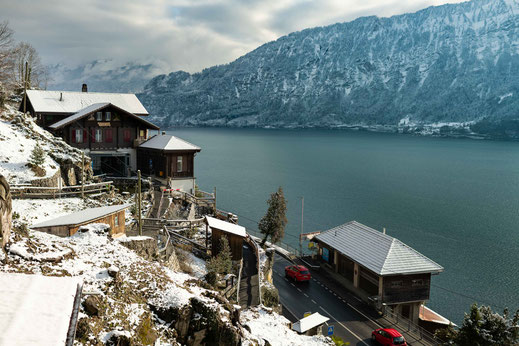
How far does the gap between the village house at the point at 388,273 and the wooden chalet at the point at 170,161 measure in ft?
68.1

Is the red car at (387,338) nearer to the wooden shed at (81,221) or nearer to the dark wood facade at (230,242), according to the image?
the dark wood facade at (230,242)

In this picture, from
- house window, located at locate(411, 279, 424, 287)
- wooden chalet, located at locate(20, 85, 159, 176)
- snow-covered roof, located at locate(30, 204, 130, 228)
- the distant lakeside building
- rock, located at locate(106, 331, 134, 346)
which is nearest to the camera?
rock, located at locate(106, 331, 134, 346)

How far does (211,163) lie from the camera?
137750 millimetres

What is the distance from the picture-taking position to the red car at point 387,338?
24703 millimetres

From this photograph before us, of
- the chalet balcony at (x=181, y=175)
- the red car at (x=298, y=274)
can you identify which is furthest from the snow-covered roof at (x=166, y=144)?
the red car at (x=298, y=274)

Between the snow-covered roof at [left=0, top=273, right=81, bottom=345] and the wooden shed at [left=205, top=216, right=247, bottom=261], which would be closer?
the snow-covered roof at [left=0, top=273, right=81, bottom=345]

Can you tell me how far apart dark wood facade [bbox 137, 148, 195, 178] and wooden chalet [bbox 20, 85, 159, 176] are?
255cm

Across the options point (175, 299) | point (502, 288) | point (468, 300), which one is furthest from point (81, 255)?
point (502, 288)

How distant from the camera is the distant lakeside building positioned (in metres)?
46.8

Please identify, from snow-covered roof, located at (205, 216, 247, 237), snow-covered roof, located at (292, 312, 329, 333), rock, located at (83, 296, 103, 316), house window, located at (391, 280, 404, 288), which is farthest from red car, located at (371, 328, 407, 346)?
rock, located at (83, 296, 103, 316)

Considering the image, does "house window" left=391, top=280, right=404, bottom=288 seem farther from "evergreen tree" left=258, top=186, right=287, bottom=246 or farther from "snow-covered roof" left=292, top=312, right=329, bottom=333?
"evergreen tree" left=258, top=186, right=287, bottom=246

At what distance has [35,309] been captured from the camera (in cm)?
769

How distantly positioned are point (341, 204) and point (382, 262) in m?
50.3

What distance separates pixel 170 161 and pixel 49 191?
17231 mm
